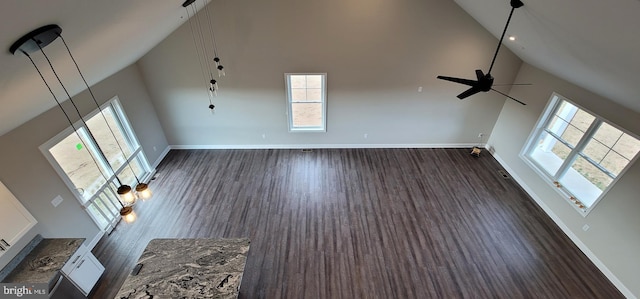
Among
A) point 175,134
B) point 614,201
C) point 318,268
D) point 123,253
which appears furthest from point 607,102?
point 175,134

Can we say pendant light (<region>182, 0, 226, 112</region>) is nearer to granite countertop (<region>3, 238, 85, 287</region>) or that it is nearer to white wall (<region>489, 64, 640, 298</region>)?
granite countertop (<region>3, 238, 85, 287</region>)

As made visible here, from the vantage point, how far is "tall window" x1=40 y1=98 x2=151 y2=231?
13.7 ft

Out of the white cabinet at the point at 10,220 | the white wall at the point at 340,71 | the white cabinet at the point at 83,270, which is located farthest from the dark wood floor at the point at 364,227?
the white cabinet at the point at 10,220

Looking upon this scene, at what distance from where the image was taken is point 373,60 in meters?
5.92

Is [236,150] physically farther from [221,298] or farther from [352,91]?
[221,298]

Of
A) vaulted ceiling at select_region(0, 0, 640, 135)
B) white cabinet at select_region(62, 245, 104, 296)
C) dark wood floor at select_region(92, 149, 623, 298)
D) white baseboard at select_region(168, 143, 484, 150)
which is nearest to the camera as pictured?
vaulted ceiling at select_region(0, 0, 640, 135)

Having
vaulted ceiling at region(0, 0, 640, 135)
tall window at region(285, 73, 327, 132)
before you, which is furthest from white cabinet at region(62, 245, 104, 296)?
tall window at region(285, 73, 327, 132)

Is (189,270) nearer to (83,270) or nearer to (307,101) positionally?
(83,270)

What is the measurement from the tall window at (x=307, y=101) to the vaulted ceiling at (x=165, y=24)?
2.65 meters

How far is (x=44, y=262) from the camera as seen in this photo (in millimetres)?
3363

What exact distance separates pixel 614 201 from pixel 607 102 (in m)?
1.58

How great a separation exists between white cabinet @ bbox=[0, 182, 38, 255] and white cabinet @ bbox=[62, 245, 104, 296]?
0.66 meters

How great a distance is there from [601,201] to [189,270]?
6232 millimetres

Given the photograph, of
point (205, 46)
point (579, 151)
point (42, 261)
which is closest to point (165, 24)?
point (205, 46)
